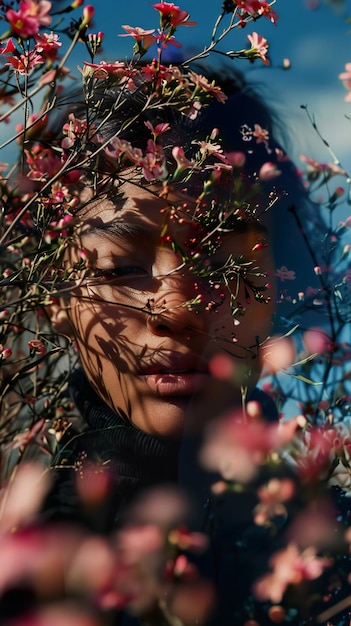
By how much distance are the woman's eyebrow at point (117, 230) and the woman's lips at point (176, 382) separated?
0.19m

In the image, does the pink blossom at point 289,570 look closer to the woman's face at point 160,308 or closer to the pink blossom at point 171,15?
the woman's face at point 160,308

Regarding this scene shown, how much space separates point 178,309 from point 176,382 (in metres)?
0.10

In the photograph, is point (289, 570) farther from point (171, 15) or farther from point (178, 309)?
point (171, 15)

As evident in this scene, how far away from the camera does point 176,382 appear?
0.79m

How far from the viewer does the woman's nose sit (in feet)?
2.49

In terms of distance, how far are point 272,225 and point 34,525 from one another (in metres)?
0.45

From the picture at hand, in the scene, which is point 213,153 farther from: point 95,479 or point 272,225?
point 95,479

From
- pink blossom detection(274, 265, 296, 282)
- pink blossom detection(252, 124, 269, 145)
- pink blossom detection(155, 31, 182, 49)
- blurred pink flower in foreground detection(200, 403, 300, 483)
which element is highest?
pink blossom detection(155, 31, 182, 49)

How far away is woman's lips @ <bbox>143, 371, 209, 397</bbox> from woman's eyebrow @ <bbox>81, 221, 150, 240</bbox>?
193 millimetres

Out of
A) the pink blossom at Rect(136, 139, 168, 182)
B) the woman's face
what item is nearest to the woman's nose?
the woman's face

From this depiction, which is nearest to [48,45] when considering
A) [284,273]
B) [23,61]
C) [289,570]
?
[23,61]

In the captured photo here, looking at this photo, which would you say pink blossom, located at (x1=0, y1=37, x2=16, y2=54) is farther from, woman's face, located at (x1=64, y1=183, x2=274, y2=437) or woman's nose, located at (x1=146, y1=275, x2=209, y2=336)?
woman's nose, located at (x1=146, y1=275, x2=209, y2=336)

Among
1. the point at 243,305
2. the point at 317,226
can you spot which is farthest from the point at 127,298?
the point at 317,226

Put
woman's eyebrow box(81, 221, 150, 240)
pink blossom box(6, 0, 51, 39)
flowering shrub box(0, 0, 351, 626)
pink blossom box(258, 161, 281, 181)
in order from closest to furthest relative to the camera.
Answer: flowering shrub box(0, 0, 351, 626) → pink blossom box(6, 0, 51, 39) → pink blossom box(258, 161, 281, 181) → woman's eyebrow box(81, 221, 150, 240)
